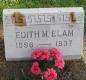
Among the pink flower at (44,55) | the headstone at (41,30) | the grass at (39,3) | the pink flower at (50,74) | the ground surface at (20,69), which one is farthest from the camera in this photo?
the grass at (39,3)

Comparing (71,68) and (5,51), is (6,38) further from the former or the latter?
(71,68)

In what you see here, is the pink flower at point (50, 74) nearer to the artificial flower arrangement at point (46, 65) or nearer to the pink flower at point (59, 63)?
the artificial flower arrangement at point (46, 65)

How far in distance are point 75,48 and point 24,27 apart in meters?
0.71

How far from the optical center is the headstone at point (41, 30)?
5.20 meters

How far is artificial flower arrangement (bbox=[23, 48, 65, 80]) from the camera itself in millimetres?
5020

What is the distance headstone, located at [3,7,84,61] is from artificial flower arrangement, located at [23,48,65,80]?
150 millimetres

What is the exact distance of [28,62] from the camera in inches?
214

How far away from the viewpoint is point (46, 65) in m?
5.20

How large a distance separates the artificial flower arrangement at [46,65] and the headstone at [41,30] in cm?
15

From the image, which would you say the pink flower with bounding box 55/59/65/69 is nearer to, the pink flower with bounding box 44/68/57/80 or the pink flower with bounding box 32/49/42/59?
the pink flower with bounding box 44/68/57/80

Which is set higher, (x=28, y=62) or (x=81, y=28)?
(x=81, y=28)

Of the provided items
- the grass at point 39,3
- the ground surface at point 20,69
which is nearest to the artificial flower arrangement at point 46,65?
the ground surface at point 20,69

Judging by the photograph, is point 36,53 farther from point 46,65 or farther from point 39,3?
point 39,3

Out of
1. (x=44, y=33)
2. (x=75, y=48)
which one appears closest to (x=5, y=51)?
(x=44, y=33)
